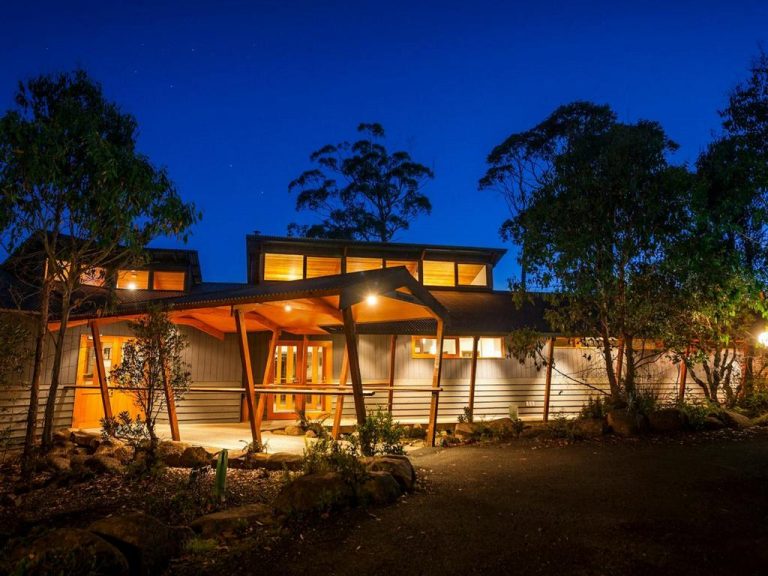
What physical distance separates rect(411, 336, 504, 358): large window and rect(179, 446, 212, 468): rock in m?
8.20

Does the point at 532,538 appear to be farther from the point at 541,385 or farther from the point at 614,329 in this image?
the point at 541,385

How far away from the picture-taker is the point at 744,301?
10445 millimetres

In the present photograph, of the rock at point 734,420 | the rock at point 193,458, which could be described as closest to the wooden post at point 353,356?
the rock at point 193,458

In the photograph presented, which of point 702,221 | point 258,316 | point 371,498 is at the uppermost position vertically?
point 702,221

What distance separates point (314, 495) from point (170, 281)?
12569mm

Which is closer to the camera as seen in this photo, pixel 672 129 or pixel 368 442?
pixel 368 442

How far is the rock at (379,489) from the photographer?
5273 millimetres

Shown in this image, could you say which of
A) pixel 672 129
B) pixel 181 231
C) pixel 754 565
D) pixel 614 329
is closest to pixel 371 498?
pixel 754 565

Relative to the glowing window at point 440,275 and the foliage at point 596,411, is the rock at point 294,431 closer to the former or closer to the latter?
the foliage at point 596,411

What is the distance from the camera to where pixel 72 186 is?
26.1 ft

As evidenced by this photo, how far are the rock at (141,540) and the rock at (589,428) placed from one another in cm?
770

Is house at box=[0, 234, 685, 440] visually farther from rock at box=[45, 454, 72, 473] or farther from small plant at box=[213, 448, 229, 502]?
small plant at box=[213, 448, 229, 502]

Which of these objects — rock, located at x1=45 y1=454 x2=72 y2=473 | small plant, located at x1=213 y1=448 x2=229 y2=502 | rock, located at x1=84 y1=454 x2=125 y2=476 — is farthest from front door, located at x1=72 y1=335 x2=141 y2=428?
small plant, located at x1=213 y1=448 x2=229 y2=502

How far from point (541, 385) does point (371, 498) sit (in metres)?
11.6
